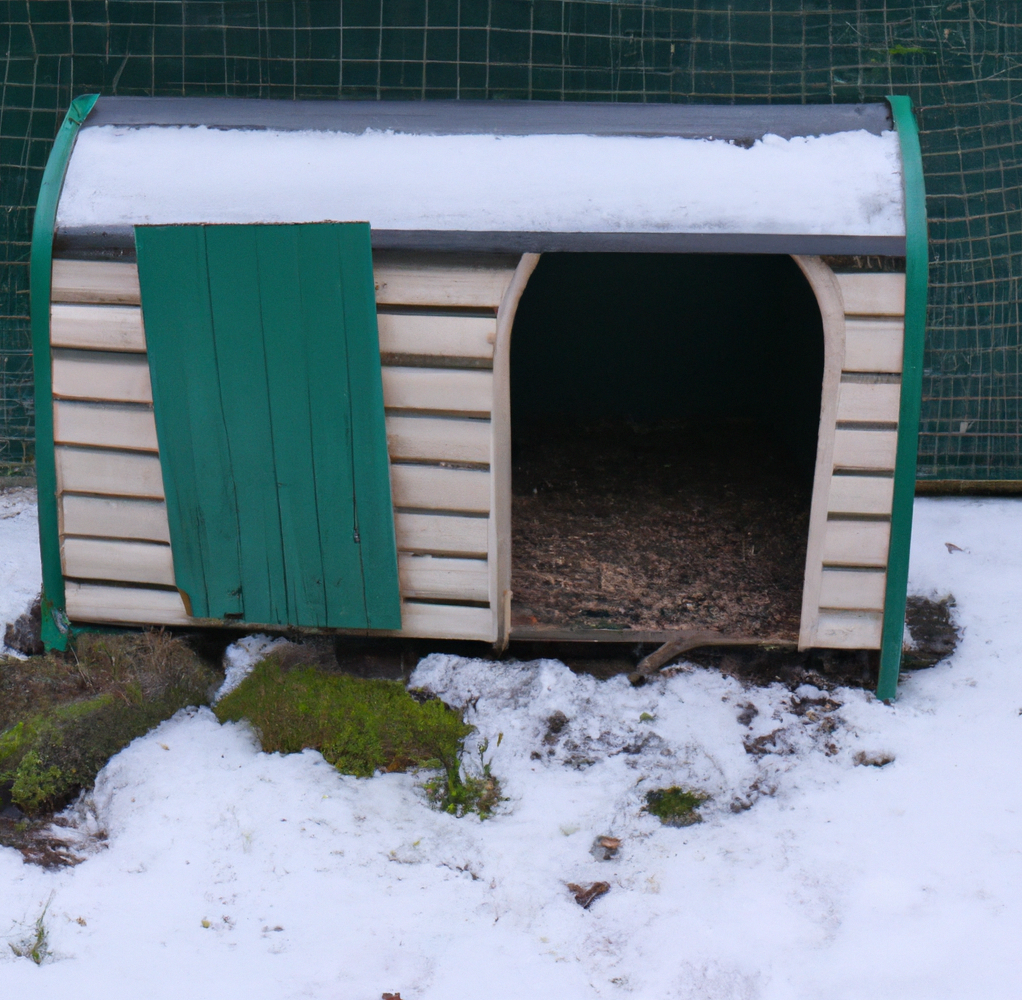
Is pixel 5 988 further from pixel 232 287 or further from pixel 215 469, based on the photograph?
pixel 232 287

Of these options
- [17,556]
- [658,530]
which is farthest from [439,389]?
[17,556]

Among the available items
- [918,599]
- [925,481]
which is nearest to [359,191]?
[918,599]

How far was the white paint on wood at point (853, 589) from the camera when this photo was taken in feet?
12.0

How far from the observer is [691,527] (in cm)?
512

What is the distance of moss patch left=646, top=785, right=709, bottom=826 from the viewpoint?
10.5ft

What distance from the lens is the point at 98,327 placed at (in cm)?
353

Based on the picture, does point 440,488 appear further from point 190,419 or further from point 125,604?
point 125,604

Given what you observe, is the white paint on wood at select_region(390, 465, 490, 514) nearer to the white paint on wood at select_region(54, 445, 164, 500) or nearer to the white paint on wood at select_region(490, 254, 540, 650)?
the white paint on wood at select_region(490, 254, 540, 650)

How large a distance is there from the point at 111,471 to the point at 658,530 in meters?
2.65

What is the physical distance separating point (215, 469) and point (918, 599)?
3185mm

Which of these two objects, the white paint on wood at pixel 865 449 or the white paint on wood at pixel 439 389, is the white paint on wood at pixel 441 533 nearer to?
the white paint on wood at pixel 439 389

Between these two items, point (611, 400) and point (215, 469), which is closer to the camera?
point (215, 469)

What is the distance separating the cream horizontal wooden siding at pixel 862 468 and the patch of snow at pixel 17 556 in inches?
127

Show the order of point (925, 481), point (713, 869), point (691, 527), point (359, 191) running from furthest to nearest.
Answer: point (925, 481) → point (691, 527) → point (359, 191) → point (713, 869)
